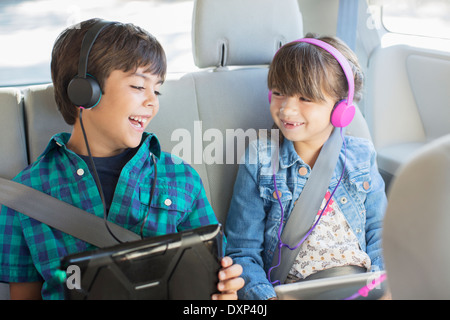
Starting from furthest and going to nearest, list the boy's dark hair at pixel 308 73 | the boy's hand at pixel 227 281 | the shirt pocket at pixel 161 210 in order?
the boy's dark hair at pixel 308 73
the shirt pocket at pixel 161 210
the boy's hand at pixel 227 281

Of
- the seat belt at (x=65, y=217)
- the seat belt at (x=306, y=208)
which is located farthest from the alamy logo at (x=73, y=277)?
the seat belt at (x=306, y=208)

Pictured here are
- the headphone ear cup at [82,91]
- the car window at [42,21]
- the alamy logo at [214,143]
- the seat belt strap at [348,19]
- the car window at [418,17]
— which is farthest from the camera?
the seat belt strap at [348,19]

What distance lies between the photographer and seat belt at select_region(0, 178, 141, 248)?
1099 millimetres

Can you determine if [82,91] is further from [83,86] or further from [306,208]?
[306,208]

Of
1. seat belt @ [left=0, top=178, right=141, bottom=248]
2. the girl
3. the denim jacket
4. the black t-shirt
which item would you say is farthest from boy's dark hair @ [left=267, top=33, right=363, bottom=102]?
seat belt @ [left=0, top=178, right=141, bottom=248]

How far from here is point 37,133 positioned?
4.28 ft

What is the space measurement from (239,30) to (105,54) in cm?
54

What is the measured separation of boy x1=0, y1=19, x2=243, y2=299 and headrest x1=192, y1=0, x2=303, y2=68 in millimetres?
314

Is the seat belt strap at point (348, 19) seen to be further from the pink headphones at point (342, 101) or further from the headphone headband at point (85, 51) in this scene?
the headphone headband at point (85, 51)

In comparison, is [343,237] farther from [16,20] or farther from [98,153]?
[16,20]

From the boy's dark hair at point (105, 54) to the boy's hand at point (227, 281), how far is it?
56 cm

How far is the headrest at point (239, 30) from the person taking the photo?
4.85ft
